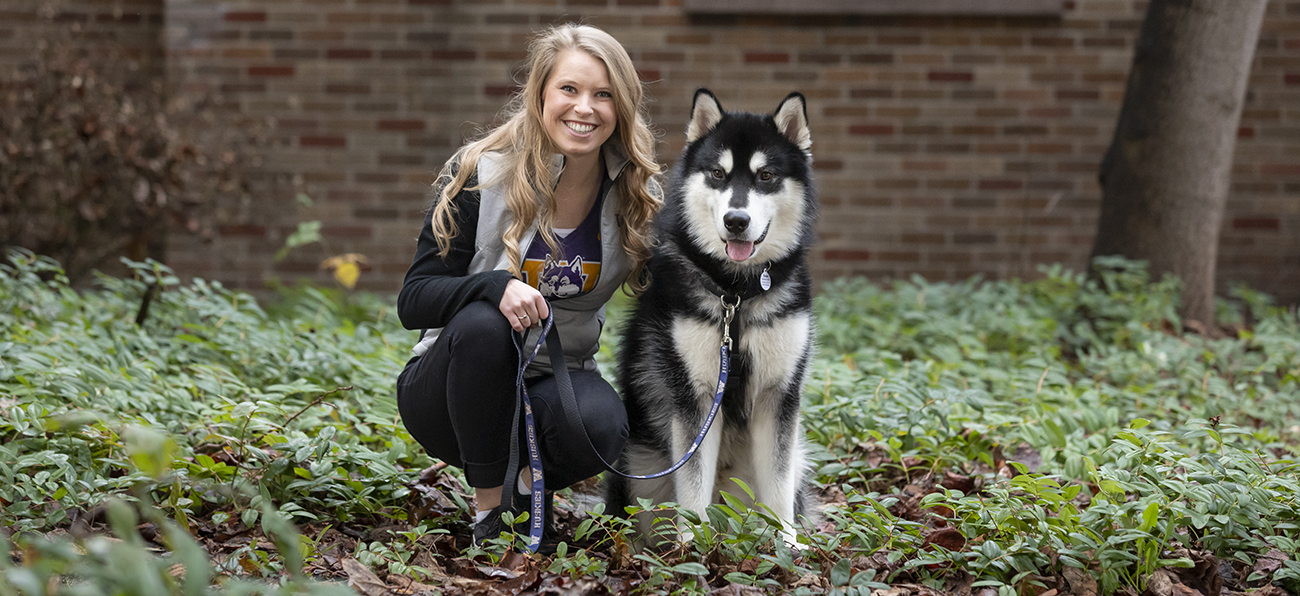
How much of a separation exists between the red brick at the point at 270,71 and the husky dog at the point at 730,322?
4.75 m

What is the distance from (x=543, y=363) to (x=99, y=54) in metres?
5.27

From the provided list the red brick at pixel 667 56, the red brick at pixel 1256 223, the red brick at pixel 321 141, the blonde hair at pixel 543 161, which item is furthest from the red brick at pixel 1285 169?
the red brick at pixel 321 141

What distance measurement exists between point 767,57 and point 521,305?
466cm

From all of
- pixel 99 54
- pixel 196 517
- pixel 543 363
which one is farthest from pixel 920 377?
pixel 99 54

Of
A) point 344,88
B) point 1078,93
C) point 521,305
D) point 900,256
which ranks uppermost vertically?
point 1078,93

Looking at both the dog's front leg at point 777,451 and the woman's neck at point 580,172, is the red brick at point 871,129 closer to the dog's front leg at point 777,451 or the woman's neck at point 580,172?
the woman's neck at point 580,172

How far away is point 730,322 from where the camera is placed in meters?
2.63

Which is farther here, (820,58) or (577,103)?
(820,58)

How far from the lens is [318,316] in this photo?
5082 mm

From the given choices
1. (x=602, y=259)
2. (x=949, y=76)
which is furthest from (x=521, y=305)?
(x=949, y=76)

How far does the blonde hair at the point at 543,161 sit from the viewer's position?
2.62 m

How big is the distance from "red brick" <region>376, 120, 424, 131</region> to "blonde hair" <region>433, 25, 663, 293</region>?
412 cm

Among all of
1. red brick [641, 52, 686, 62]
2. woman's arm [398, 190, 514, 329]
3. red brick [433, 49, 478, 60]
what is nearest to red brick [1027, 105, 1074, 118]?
red brick [641, 52, 686, 62]

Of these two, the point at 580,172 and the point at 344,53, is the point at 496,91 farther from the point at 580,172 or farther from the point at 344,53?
the point at 580,172
